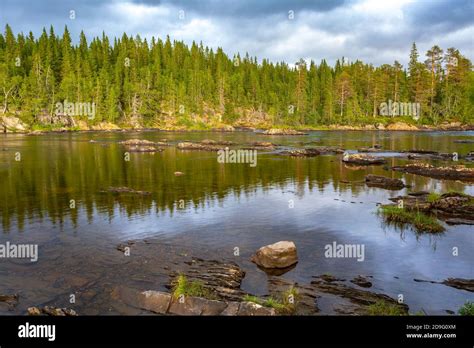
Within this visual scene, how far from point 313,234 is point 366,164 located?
30705mm

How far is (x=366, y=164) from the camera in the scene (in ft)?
164

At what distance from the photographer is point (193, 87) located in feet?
520

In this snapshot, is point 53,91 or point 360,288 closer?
point 360,288

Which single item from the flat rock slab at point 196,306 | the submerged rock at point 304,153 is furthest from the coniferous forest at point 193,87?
the flat rock slab at point 196,306

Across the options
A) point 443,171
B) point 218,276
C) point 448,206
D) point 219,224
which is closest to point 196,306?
point 218,276

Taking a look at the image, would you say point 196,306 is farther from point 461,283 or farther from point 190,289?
point 461,283

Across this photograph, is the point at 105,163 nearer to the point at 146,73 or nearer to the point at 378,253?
the point at 378,253

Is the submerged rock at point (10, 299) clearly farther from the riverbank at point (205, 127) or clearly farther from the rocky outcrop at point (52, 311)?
the riverbank at point (205, 127)

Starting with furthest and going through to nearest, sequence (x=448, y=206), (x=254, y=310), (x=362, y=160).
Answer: (x=362, y=160), (x=448, y=206), (x=254, y=310)

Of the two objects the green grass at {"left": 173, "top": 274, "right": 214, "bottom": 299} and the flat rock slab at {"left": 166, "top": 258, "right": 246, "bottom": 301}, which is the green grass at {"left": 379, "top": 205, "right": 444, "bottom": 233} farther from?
the green grass at {"left": 173, "top": 274, "right": 214, "bottom": 299}

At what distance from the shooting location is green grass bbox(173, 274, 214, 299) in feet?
44.2

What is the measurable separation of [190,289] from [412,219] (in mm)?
15681

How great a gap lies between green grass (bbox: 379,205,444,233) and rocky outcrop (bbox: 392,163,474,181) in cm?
1703

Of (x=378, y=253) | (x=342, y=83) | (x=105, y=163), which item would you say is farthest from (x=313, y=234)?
(x=342, y=83)
